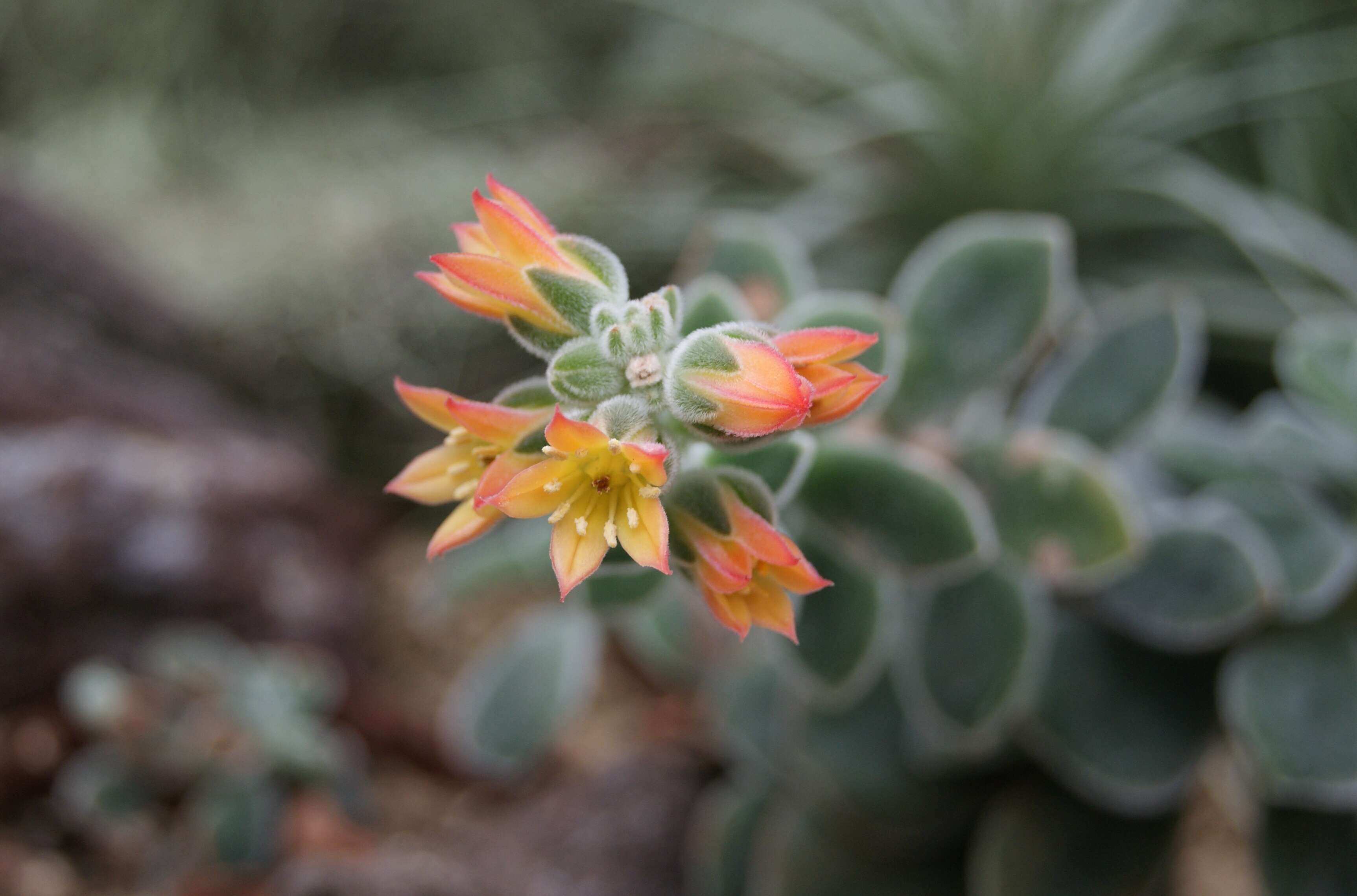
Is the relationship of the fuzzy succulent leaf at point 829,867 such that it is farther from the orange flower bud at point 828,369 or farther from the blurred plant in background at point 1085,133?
the blurred plant in background at point 1085,133

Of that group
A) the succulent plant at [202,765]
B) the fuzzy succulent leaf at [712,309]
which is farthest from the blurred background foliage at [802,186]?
the fuzzy succulent leaf at [712,309]

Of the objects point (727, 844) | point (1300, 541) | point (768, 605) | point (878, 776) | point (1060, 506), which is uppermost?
point (768, 605)

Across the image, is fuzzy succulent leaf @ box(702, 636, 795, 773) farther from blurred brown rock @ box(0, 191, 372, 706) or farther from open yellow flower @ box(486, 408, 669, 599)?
blurred brown rock @ box(0, 191, 372, 706)

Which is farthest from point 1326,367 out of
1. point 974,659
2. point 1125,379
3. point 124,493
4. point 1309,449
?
point 124,493

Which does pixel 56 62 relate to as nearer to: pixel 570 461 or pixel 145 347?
pixel 145 347

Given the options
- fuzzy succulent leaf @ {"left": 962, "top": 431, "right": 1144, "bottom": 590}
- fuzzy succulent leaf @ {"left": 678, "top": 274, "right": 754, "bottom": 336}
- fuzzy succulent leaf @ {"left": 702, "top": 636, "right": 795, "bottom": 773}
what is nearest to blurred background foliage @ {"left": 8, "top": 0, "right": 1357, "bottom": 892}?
fuzzy succulent leaf @ {"left": 702, "top": 636, "right": 795, "bottom": 773}

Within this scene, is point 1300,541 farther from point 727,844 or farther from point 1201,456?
point 727,844

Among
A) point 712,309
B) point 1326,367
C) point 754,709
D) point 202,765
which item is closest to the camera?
point 712,309
